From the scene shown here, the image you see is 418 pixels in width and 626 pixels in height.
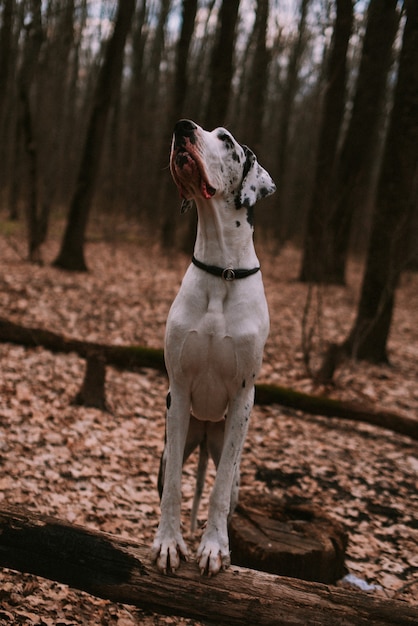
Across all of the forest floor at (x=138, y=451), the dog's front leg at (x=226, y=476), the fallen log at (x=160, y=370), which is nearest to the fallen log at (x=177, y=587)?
the dog's front leg at (x=226, y=476)

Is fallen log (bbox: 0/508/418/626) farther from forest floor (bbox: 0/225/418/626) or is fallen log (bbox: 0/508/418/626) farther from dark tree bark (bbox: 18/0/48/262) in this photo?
dark tree bark (bbox: 18/0/48/262)

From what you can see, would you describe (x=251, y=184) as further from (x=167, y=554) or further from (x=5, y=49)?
(x=5, y=49)

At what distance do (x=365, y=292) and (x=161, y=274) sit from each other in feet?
18.9

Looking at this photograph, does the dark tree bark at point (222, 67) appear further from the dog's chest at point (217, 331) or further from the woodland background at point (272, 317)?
the dog's chest at point (217, 331)

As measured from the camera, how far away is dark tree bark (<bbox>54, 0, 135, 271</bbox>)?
10.8 metres

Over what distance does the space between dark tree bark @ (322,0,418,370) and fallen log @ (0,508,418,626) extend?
4.65 m

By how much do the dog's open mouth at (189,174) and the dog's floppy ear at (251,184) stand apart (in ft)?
0.63

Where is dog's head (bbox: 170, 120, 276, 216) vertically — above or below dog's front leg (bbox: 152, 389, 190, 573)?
above

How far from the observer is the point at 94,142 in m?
11.0

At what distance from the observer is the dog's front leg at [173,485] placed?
2.73m

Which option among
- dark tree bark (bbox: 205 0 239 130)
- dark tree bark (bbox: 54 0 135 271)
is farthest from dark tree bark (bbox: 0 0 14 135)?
dark tree bark (bbox: 205 0 239 130)

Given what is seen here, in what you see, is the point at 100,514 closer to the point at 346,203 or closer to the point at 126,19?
the point at 126,19

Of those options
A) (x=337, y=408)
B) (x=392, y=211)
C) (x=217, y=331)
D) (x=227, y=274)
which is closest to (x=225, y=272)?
(x=227, y=274)

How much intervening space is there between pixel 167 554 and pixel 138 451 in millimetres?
2514
